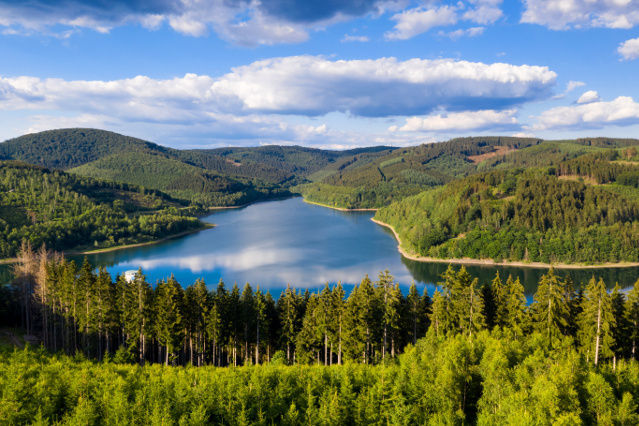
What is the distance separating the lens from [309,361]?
46969mm

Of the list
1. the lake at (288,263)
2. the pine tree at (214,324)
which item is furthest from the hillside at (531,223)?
the pine tree at (214,324)

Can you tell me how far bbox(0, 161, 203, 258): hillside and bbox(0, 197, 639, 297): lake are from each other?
1281cm

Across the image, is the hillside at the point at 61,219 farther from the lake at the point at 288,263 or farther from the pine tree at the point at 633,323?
the pine tree at the point at 633,323

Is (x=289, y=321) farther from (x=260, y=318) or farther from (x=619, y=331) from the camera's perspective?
(x=619, y=331)

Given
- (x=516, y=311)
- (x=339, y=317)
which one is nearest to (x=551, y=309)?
(x=516, y=311)

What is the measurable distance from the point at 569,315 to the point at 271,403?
3636 cm

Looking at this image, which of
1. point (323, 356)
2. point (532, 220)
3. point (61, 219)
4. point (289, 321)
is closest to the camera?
point (289, 321)

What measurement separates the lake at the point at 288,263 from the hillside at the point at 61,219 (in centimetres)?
1281

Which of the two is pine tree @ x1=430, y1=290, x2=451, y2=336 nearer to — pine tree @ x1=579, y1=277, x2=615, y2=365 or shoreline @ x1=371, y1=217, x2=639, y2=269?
pine tree @ x1=579, y1=277, x2=615, y2=365

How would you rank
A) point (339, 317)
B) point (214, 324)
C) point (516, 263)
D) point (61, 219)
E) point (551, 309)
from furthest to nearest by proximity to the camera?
point (61, 219), point (516, 263), point (214, 324), point (339, 317), point (551, 309)

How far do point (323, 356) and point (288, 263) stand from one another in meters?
72.0

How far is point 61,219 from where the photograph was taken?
518ft

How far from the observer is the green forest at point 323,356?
23.5 m

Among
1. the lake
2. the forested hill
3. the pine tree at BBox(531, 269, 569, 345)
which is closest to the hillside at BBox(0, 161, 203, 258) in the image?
the lake
